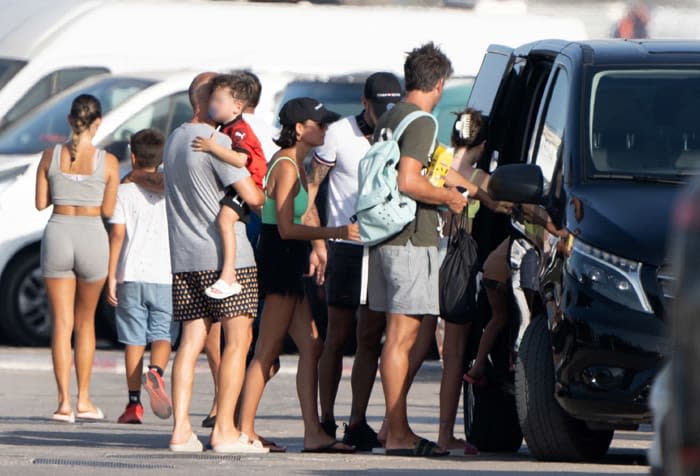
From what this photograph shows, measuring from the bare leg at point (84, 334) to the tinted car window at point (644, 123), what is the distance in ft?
12.6

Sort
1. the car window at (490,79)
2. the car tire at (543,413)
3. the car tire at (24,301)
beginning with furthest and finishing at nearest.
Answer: the car tire at (24,301), the car window at (490,79), the car tire at (543,413)

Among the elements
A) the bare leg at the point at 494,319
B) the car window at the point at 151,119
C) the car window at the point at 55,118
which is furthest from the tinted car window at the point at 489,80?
the car window at the point at 55,118

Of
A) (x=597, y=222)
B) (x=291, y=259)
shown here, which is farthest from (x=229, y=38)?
(x=597, y=222)

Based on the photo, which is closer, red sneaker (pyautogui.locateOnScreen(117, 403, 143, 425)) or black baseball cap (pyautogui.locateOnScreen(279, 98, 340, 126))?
black baseball cap (pyautogui.locateOnScreen(279, 98, 340, 126))

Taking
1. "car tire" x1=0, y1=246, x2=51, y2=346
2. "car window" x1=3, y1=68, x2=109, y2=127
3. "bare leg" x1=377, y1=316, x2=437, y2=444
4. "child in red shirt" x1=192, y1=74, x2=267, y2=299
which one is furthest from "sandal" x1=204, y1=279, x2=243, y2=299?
"car window" x1=3, y1=68, x2=109, y2=127

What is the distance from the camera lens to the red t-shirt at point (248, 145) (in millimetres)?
9086

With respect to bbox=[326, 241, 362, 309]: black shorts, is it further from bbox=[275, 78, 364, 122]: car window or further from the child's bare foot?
bbox=[275, 78, 364, 122]: car window

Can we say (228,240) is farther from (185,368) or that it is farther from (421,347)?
(421,347)

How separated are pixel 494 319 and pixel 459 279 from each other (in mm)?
322

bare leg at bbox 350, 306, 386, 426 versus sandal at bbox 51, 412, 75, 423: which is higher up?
bare leg at bbox 350, 306, 386, 426

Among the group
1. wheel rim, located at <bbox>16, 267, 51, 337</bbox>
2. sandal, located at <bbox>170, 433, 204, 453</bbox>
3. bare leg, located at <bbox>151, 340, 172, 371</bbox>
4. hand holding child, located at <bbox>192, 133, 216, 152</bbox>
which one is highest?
hand holding child, located at <bbox>192, 133, 216, 152</bbox>

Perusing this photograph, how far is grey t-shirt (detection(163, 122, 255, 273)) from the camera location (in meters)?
8.72

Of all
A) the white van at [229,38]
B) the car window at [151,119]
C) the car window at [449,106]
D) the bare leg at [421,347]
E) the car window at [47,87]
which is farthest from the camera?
the car window at [47,87]

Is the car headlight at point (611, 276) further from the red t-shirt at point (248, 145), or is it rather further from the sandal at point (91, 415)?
the sandal at point (91, 415)
